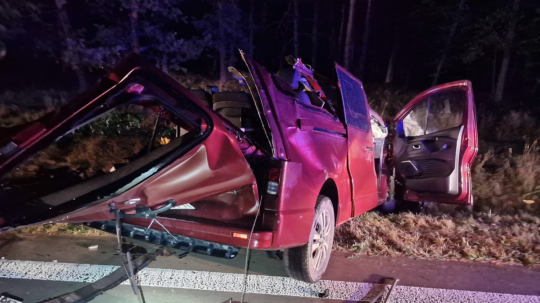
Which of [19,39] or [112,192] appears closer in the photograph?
[112,192]

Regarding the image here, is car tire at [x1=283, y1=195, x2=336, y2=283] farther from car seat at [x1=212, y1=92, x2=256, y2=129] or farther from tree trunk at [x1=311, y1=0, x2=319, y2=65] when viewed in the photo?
tree trunk at [x1=311, y1=0, x2=319, y2=65]

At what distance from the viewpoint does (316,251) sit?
A: 4223 millimetres

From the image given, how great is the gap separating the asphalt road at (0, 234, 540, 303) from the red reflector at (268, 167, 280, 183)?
3.75 ft

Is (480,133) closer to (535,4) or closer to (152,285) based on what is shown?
(535,4)

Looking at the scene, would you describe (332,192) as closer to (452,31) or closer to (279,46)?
(452,31)

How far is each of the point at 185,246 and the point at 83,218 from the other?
889 millimetres

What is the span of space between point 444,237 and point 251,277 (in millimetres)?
2660

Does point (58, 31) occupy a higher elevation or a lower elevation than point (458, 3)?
lower

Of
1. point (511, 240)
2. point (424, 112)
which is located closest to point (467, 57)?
point (424, 112)

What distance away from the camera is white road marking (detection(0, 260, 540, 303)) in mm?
4008

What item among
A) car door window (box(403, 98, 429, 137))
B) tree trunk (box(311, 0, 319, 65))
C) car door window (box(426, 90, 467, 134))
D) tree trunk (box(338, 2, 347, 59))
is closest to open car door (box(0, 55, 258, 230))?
car door window (box(426, 90, 467, 134))

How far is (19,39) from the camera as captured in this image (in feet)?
44.1

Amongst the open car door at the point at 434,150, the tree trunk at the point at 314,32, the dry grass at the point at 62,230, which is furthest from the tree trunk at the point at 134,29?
the tree trunk at the point at 314,32

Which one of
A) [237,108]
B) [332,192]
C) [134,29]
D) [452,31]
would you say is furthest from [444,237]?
[452,31]
